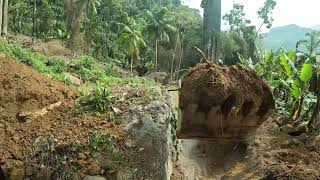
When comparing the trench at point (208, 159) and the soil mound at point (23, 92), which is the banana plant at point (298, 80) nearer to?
the trench at point (208, 159)

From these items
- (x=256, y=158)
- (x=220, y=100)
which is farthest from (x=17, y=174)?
(x=256, y=158)

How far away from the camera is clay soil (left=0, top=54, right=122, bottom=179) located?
31.6ft

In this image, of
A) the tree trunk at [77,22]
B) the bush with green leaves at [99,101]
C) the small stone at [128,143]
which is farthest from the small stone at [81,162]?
the tree trunk at [77,22]

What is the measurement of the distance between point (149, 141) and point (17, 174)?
3.05 meters

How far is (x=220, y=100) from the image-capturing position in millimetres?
8047

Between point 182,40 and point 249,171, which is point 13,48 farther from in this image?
point 182,40

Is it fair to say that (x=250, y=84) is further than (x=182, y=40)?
No

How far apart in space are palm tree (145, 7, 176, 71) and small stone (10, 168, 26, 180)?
71.2 ft

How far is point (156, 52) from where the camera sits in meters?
30.9

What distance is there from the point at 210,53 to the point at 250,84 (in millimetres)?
13675

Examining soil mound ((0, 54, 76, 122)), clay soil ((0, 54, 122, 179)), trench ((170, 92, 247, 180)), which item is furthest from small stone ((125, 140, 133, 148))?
soil mound ((0, 54, 76, 122))

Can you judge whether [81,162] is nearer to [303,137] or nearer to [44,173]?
[44,173]

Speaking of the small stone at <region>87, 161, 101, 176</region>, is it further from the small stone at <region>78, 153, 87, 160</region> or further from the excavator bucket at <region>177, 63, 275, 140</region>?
the excavator bucket at <region>177, 63, 275, 140</region>

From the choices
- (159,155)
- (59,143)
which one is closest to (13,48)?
(59,143)
